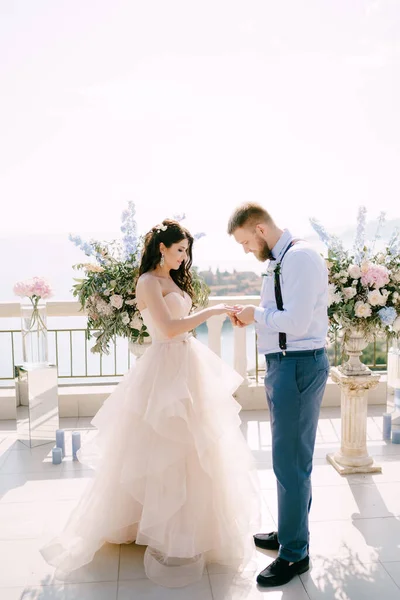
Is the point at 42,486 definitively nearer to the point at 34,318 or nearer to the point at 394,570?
the point at 34,318

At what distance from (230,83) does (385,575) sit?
10901 millimetres

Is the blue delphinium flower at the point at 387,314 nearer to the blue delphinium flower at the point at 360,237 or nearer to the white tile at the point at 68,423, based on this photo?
the blue delphinium flower at the point at 360,237

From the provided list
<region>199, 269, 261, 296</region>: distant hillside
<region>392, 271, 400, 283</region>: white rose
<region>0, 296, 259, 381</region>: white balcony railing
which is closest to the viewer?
<region>392, 271, 400, 283</region>: white rose

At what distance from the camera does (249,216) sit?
295cm

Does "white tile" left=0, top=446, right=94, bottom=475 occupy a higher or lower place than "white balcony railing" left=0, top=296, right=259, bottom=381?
lower

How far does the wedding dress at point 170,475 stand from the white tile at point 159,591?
39 millimetres

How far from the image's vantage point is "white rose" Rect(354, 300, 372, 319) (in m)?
4.11

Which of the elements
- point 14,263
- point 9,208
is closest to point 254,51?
point 14,263

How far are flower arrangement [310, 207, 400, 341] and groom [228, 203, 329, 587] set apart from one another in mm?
1202

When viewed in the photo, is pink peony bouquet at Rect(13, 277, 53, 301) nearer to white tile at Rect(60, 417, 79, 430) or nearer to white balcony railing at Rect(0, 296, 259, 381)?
white balcony railing at Rect(0, 296, 259, 381)

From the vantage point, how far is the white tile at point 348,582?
290 centimetres

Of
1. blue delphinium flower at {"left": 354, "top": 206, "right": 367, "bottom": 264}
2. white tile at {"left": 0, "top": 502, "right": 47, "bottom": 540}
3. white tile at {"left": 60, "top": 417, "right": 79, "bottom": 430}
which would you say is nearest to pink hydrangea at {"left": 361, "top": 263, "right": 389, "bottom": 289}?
blue delphinium flower at {"left": 354, "top": 206, "right": 367, "bottom": 264}

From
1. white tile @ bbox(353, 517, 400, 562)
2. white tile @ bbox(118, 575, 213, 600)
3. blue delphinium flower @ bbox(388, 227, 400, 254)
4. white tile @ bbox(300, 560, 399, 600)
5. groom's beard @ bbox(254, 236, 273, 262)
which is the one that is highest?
blue delphinium flower @ bbox(388, 227, 400, 254)

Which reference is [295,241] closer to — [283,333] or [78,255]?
[283,333]
